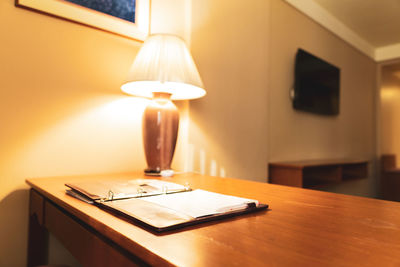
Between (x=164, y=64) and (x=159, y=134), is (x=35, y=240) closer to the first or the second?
(x=159, y=134)

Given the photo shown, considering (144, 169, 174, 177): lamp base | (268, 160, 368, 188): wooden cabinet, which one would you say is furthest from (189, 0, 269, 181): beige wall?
(144, 169, 174, 177): lamp base

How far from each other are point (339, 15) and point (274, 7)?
132 cm

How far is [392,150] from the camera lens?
4641 mm

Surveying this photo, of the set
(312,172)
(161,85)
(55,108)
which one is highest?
(161,85)

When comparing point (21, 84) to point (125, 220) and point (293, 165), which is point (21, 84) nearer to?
point (125, 220)

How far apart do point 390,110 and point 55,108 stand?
525 cm

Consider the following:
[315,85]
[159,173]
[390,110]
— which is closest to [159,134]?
[159,173]

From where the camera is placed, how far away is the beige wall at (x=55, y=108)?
1.07 m

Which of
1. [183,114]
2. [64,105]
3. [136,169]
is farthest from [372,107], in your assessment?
[64,105]

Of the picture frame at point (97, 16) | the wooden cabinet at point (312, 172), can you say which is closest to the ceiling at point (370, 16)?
the wooden cabinet at point (312, 172)

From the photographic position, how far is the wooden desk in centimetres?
37

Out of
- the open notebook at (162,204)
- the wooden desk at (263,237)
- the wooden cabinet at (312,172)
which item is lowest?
the wooden cabinet at (312,172)

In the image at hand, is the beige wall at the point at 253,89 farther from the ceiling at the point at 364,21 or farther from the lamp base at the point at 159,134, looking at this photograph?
the lamp base at the point at 159,134

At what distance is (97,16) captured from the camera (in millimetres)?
1261
